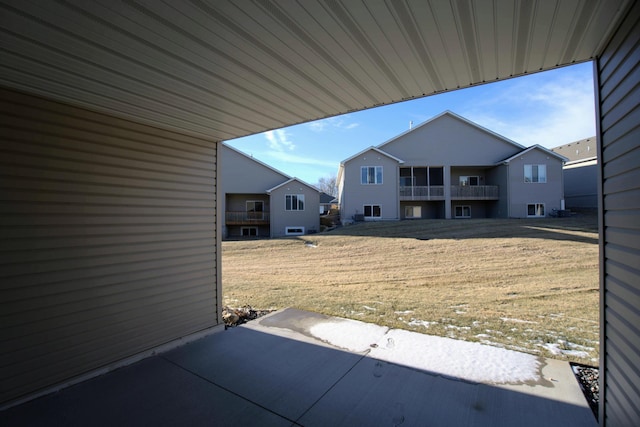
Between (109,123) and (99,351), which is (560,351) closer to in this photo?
(99,351)

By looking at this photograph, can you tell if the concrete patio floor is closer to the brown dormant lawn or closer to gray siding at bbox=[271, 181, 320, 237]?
→ the brown dormant lawn

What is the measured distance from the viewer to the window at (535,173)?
1864 cm

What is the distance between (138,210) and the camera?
11.0ft

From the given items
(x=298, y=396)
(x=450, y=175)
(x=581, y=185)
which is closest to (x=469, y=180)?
(x=450, y=175)

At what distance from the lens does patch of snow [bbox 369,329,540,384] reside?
287 centimetres

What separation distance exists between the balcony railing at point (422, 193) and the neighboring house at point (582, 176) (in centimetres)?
1019

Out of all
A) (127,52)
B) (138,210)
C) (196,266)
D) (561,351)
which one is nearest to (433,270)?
(561,351)

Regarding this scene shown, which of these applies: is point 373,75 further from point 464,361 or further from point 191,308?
point 191,308

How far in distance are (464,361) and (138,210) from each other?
4.04m

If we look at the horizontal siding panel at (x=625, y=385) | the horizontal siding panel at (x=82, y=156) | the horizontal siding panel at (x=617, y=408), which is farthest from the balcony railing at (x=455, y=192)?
the horizontal siding panel at (x=625, y=385)

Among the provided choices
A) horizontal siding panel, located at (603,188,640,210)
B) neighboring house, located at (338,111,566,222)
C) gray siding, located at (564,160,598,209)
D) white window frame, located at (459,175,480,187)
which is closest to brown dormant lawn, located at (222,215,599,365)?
horizontal siding panel, located at (603,188,640,210)

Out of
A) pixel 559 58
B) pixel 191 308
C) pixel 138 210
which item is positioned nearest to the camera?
pixel 559 58

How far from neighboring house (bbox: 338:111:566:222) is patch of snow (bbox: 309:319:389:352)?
15075mm

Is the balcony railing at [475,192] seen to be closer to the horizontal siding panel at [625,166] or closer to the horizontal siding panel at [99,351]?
the horizontal siding panel at [625,166]
